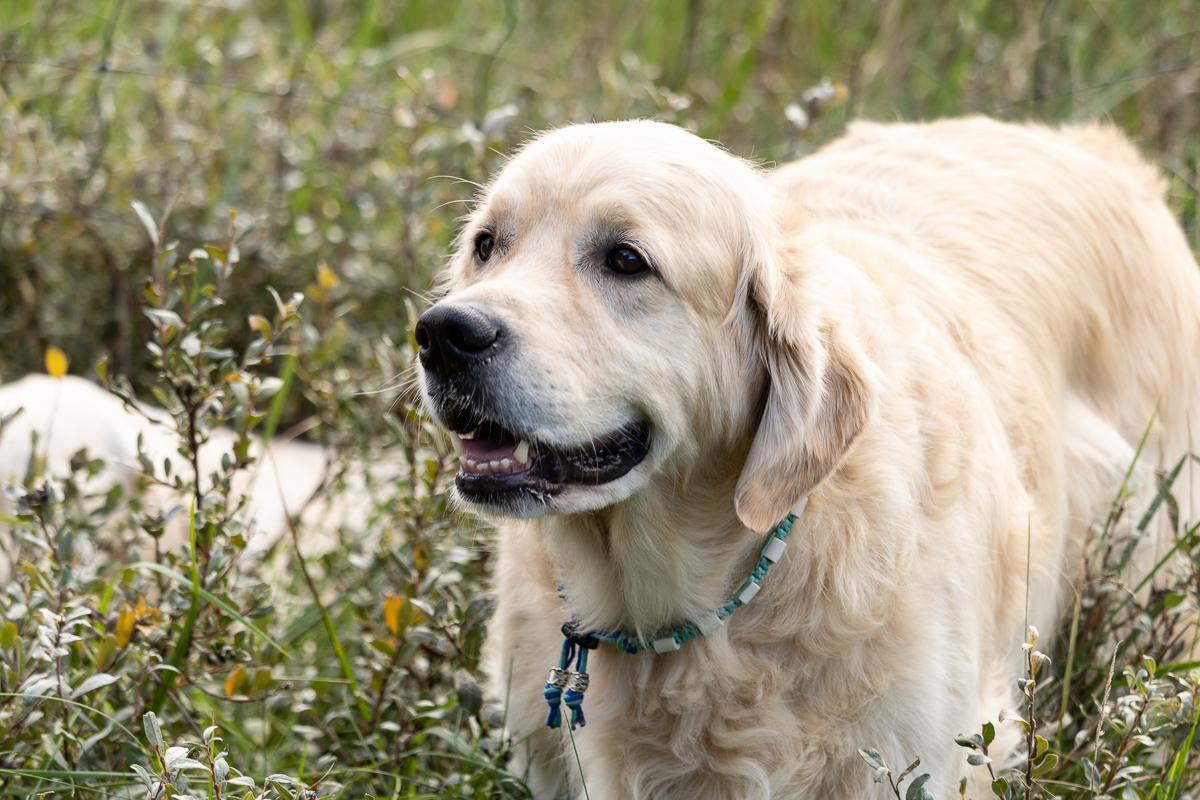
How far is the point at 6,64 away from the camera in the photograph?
4395 mm

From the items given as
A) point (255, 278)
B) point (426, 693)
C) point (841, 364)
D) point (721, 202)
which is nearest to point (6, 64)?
point (255, 278)

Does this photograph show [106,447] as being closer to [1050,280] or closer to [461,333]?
[461,333]

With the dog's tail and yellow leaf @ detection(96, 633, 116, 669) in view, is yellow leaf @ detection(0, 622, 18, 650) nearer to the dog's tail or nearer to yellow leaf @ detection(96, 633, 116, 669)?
yellow leaf @ detection(96, 633, 116, 669)

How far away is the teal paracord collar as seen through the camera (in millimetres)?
2129

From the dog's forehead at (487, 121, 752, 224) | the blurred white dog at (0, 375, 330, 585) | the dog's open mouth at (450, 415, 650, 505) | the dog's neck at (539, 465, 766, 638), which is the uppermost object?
the dog's forehead at (487, 121, 752, 224)

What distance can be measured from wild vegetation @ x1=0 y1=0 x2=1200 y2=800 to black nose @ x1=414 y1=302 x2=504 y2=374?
0.45 m

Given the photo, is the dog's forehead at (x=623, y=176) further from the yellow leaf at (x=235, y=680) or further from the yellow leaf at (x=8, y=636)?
the yellow leaf at (x=8, y=636)

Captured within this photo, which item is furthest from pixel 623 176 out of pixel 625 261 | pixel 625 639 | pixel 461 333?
pixel 625 639

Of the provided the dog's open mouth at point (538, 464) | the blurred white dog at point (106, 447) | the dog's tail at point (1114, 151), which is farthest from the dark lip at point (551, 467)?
the dog's tail at point (1114, 151)

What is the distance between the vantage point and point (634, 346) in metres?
2.05

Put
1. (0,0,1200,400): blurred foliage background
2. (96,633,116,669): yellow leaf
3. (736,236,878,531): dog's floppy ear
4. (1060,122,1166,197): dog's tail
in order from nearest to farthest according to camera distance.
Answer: (736,236,878,531): dog's floppy ear < (96,633,116,669): yellow leaf < (1060,122,1166,197): dog's tail < (0,0,1200,400): blurred foliage background

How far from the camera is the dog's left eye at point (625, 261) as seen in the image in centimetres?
211

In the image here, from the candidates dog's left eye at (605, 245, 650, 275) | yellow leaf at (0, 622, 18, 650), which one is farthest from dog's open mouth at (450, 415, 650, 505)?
yellow leaf at (0, 622, 18, 650)

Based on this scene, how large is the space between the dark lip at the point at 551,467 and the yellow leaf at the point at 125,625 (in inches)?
29.2
